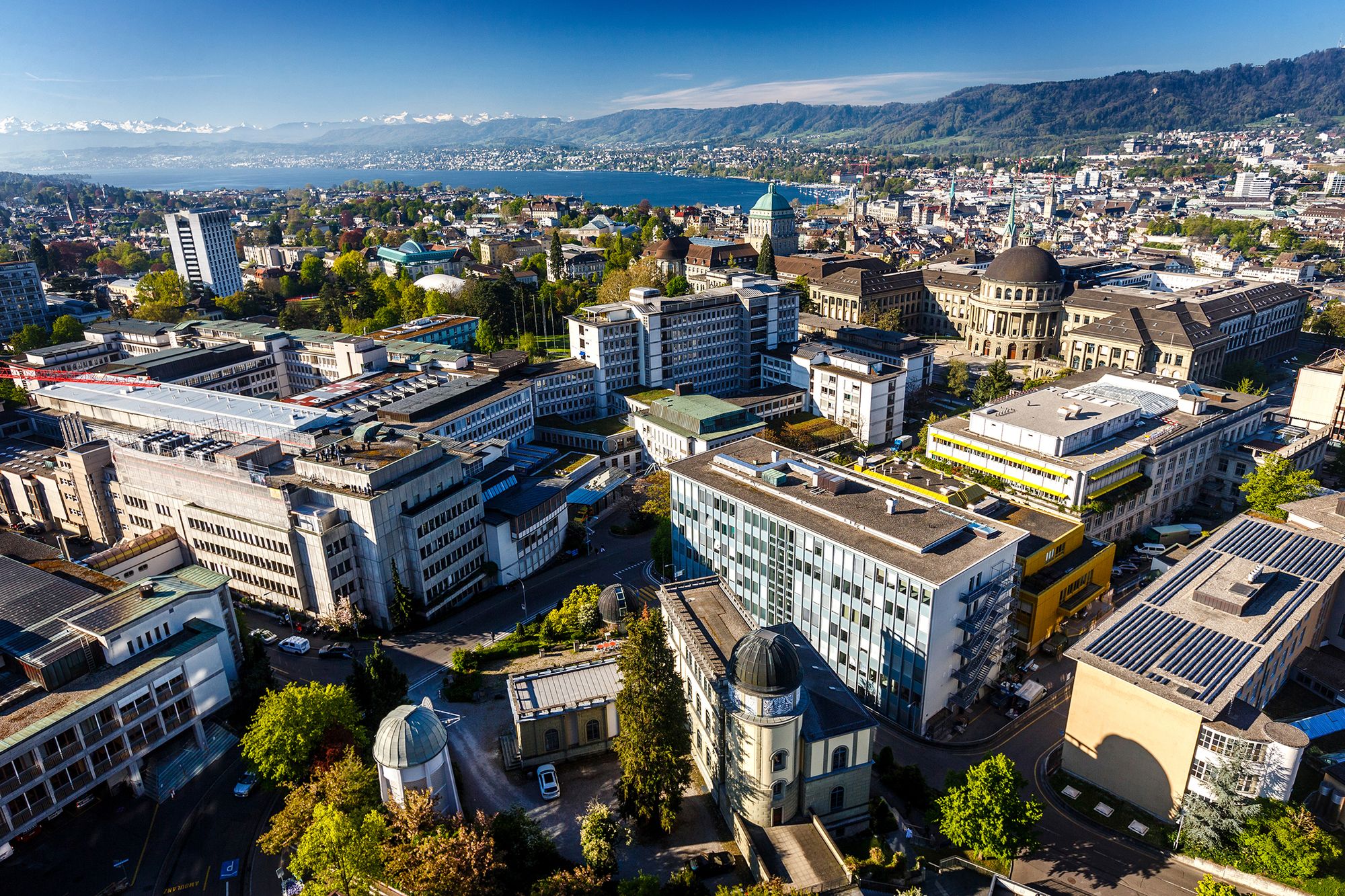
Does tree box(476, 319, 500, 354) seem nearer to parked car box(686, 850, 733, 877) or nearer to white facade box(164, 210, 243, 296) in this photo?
parked car box(686, 850, 733, 877)

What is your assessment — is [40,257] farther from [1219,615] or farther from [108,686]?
[1219,615]

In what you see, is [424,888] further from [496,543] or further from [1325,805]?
[1325,805]

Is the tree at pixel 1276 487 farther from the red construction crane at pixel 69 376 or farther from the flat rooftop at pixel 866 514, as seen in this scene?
the red construction crane at pixel 69 376

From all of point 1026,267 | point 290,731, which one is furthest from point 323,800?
point 1026,267

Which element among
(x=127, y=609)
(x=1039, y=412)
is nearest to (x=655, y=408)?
(x=1039, y=412)

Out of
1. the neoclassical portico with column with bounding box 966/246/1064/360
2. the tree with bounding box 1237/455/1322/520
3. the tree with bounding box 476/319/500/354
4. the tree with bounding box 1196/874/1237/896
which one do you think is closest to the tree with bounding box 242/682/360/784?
the tree with bounding box 1196/874/1237/896
